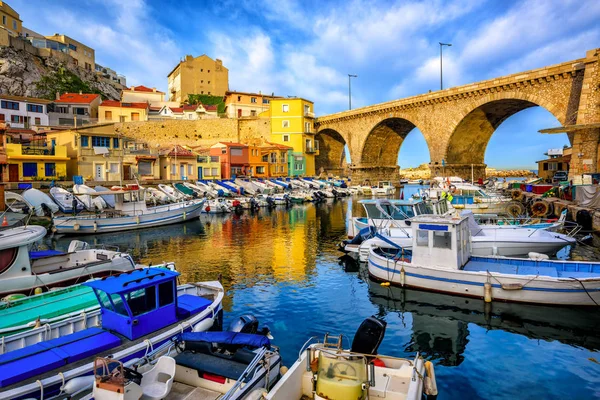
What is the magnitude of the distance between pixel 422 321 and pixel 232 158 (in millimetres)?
44498

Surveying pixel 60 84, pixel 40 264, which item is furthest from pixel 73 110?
pixel 40 264

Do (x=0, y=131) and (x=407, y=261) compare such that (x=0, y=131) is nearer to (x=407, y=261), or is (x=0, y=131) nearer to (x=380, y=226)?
(x=380, y=226)

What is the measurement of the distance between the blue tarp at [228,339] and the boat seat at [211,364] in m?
0.26

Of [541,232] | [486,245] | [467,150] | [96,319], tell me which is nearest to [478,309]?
[486,245]

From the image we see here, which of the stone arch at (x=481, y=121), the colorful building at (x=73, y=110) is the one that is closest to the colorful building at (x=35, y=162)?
the colorful building at (x=73, y=110)

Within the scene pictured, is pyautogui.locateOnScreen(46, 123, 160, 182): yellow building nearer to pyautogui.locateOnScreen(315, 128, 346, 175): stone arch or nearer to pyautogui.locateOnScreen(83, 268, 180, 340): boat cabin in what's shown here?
pyautogui.locateOnScreen(83, 268, 180, 340): boat cabin

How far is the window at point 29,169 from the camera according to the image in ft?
115

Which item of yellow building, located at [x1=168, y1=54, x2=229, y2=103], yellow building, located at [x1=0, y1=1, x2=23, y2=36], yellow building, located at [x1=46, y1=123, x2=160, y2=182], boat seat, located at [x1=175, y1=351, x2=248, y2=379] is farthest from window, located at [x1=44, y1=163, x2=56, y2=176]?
yellow building, located at [x1=168, y1=54, x2=229, y2=103]

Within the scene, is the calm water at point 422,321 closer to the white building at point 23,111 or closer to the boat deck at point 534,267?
the boat deck at point 534,267

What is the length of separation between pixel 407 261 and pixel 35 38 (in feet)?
282

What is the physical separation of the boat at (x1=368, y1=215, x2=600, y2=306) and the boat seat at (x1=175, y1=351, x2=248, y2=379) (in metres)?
7.89

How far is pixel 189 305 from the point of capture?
8992 mm

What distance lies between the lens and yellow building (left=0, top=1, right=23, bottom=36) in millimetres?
66512

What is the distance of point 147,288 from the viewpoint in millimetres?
7586
